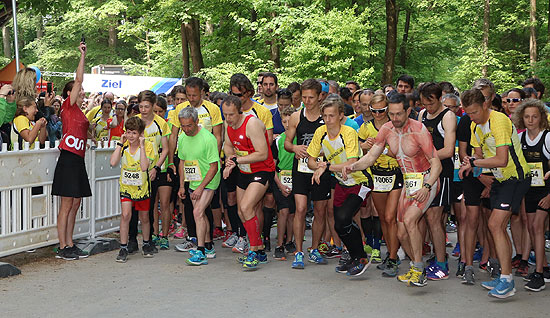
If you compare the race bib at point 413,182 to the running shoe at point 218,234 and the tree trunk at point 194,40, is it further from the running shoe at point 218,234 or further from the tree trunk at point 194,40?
the tree trunk at point 194,40

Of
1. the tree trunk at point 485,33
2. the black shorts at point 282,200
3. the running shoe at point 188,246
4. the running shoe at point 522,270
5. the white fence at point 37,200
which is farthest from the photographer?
the tree trunk at point 485,33

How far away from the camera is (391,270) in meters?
7.98

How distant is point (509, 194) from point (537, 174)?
0.89 m

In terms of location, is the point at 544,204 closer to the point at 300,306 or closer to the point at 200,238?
the point at 300,306

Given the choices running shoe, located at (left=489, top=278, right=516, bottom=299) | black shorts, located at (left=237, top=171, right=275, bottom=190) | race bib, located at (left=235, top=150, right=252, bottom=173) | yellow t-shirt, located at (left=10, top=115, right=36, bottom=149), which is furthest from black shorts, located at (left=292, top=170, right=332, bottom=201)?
yellow t-shirt, located at (left=10, top=115, right=36, bottom=149)

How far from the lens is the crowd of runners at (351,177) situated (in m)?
7.32

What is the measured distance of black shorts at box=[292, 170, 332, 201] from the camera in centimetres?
864

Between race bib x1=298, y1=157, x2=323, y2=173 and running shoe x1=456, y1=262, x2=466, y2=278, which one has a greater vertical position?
race bib x1=298, y1=157, x2=323, y2=173

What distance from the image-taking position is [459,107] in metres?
9.21

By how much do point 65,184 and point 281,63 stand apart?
2034 cm

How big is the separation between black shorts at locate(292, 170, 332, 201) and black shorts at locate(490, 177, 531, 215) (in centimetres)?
210

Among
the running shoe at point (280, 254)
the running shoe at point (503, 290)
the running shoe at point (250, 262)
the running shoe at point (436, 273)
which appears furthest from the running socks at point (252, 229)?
the running shoe at point (503, 290)

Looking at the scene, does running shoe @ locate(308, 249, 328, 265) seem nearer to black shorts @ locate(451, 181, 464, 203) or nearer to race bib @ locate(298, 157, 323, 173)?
race bib @ locate(298, 157, 323, 173)

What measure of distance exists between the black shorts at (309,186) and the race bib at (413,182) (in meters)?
1.47
